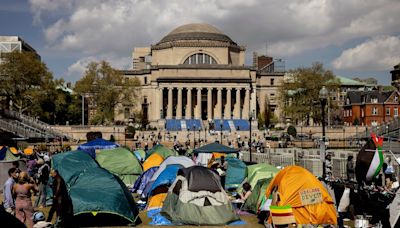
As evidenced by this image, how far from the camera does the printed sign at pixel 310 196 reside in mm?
16156

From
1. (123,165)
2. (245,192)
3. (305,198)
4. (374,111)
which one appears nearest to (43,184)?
(123,165)

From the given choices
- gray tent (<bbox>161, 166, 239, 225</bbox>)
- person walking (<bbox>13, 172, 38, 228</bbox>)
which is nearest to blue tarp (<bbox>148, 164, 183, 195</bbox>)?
gray tent (<bbox>161, 166, 239, 225</bbox>)

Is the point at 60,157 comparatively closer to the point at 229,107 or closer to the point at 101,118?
the point at 101,118

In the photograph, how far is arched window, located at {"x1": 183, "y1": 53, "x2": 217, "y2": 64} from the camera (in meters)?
116

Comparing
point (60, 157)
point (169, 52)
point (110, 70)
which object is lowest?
point (60, 157)

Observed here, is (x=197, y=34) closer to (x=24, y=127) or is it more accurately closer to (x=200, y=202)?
(x=24, y=127)

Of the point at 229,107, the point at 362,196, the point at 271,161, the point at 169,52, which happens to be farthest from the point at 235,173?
the point at 169,52

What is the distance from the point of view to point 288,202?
1612 cm

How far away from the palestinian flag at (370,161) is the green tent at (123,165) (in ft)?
46.5

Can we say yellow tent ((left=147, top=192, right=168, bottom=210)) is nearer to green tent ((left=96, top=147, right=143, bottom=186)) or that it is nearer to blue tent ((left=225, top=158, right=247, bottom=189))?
blue tent ((left=225, top=158, right=247, bottom=189))

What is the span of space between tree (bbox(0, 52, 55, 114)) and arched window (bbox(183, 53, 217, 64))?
41.5 metres

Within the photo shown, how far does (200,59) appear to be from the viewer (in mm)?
116000

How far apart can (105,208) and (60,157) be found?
8375mm

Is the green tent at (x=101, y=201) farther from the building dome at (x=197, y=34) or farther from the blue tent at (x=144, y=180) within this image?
the building dome at (x=197, y=34)
